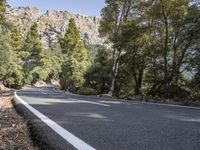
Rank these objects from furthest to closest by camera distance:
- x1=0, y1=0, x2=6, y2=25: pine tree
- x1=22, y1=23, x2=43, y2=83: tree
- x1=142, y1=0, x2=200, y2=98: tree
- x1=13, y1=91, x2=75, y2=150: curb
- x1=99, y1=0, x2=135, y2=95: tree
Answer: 1. x1=22, y1=23, x2=43, y2=83: tree
2. x1=0, y1=0, x2=6, y2=25: pine tree
3. x1=99, y1=0, x2=135, y2=95: tree
4. x1=142, y1=0, x2=200, y2=98: tree
5. x1=13, y1=91, x2=75, y2=150: curb

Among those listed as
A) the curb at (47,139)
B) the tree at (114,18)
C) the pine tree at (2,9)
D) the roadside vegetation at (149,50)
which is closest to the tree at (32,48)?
the roadside vegetation at (149,50)

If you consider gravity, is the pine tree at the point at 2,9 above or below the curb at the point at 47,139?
above

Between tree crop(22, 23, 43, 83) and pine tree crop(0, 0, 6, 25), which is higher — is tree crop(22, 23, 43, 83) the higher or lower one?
the higher one

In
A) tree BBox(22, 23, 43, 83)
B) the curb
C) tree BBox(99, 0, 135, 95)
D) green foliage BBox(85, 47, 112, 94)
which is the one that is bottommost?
the curb

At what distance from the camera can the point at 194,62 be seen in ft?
68.8

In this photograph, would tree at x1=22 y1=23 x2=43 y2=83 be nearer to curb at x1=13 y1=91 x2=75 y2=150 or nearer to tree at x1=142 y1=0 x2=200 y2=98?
tree at x1=142 y1=0 x2=200 y2=98

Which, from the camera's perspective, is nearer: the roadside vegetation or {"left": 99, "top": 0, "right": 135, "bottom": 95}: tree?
the roadside vegetation

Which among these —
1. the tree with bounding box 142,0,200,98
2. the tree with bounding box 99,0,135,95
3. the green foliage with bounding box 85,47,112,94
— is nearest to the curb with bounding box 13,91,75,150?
the tree with bounding box 142,0,200,98

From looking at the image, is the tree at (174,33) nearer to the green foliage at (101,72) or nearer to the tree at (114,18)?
the tree at (114,18)

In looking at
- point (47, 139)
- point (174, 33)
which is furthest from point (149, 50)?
point (47, 139)

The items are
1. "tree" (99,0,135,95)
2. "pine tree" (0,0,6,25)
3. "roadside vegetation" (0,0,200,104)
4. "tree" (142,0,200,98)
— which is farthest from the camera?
"pine tree" (0,0,6,25)

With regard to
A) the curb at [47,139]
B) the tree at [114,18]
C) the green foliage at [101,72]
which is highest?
the tree at [114,18]

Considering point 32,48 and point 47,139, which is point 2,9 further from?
point 32,48

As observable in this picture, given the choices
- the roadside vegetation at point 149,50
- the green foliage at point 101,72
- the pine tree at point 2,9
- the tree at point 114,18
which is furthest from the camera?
the green foliage at point 101,72
